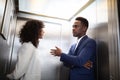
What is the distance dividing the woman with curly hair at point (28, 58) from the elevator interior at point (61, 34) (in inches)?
6.5

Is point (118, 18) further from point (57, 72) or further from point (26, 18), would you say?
point (26, 18)

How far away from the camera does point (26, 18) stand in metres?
1.91

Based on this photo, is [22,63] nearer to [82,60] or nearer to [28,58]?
[28,58]

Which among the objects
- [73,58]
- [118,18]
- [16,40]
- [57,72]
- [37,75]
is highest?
[118,18]

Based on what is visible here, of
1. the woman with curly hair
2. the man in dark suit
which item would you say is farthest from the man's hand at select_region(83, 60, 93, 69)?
the woman with curly hair

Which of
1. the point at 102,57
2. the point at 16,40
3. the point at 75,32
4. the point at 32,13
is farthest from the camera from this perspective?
the point at 32,13

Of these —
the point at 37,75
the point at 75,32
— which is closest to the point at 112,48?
the point at 75,32

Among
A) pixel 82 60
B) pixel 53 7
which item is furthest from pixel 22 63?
pixel 53 7

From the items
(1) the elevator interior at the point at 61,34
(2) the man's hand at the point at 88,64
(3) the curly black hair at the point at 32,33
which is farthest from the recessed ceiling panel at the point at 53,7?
(2) the man's hand at the point at 88,64

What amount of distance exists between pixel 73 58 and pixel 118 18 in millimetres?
512

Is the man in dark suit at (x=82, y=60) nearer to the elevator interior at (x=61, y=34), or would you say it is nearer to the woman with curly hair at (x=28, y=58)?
the elevator interior at (x=61, y=34)

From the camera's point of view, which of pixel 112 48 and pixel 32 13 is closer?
pixel 112 48

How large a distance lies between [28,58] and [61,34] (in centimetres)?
107

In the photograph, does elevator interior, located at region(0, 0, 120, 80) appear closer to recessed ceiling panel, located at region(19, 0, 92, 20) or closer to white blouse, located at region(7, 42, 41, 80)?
recessed ceiling panel, located at region(19, 0, 92, 20)
